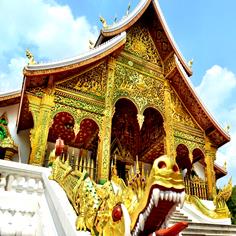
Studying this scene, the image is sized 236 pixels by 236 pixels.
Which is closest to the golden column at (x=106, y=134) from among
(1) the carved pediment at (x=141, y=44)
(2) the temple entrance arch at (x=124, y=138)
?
(1) the carved pediment at (x=141, y=44)

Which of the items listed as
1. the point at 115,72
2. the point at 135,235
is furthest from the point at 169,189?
the point at 115,72

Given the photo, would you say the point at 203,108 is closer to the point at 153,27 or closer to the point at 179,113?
the point at 179,113

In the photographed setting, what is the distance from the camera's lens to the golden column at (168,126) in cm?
884

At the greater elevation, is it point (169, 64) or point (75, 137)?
point (169, 64)

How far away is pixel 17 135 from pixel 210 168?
636 cm

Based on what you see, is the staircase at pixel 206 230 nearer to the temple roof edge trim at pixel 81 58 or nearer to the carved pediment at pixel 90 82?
the carved pediment at pixel 90 82

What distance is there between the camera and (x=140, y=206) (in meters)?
2.01

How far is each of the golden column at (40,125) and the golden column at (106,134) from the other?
1.49 m

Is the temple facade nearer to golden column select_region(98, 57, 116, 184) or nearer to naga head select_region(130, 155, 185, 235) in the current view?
golden column select_region(98, 57, 116, 184)

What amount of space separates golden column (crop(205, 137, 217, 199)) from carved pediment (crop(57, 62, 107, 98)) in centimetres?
410

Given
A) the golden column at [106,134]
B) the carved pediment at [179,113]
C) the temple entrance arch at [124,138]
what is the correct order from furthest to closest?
the temple entrance arch at [124,138] < the carved pediment at [179,113] < the golden column at [106,134]

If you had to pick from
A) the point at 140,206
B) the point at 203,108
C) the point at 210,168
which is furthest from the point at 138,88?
the point at 140,206

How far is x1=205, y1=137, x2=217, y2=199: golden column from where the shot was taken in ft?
29.3

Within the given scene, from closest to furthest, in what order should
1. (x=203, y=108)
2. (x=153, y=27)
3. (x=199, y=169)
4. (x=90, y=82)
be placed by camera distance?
(x=90, y=82) < (x=203, y=108) < (x=153, y=27) < (x=199, y=169)
